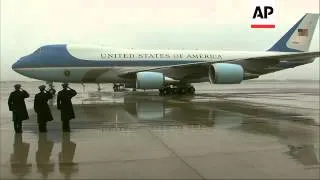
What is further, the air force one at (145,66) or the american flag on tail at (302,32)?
the american flag on tail at (302,32)

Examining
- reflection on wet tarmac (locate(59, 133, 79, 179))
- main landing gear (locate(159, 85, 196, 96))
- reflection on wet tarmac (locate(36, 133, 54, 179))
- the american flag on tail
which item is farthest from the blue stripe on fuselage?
reflection on wet tarmac (locate(59, 133, 79, 179))

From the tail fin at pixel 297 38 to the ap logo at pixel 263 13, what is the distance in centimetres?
1915

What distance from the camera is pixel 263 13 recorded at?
13828 millimetres

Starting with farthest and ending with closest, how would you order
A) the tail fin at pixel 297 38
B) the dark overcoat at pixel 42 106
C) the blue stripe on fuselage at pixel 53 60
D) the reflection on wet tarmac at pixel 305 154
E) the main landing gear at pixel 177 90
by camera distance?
the tail fin at pixel 297 38
the main landing gear at pixel 177 90
the blue stripe on fuselage at pixel 53 60
the dark overcoat at pixel 42 106
the reflection on wet tarmac at pixel 305 154

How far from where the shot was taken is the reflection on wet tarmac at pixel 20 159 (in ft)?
19.9

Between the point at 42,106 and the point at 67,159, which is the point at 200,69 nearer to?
the point at 42,106

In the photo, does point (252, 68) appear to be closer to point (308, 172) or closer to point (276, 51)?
point (276, 51)

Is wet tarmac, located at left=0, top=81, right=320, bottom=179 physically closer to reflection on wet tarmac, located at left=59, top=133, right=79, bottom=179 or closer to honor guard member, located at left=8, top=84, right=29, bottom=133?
reflection on wet tarmac, located at left=59, top=133, right=79, bottom=179

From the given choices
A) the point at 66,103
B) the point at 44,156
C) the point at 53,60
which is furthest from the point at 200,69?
the point at 44,156

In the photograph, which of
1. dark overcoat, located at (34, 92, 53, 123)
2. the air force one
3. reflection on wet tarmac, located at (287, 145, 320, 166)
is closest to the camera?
reflection on wet tarmac, located at (287, 145, 320, 166)

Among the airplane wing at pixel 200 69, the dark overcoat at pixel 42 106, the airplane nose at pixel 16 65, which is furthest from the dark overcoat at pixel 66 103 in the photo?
the airplane nose at pixel 16 65

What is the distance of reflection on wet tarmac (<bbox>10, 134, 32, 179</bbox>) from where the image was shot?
19.9 ft

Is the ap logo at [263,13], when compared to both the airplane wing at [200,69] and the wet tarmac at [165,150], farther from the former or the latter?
the airplane wing at [200,69]

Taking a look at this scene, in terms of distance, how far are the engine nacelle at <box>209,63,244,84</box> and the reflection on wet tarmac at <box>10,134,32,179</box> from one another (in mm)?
15831
